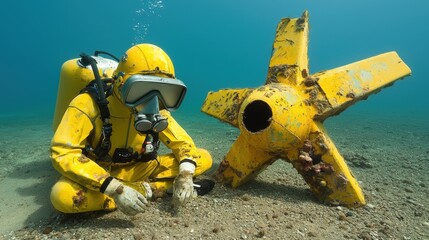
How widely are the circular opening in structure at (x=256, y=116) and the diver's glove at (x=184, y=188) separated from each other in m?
0.91

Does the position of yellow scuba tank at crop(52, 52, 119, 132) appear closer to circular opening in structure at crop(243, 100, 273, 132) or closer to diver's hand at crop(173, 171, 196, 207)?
diver's hand at crop(173, 171, 196, 207)

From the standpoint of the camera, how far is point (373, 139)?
9586 millimetres

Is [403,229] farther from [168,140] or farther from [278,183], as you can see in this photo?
[168,140]

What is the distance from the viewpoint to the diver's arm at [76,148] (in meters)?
3.04

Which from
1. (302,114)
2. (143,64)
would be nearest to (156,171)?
(143,64)

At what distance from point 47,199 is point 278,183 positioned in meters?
3.25

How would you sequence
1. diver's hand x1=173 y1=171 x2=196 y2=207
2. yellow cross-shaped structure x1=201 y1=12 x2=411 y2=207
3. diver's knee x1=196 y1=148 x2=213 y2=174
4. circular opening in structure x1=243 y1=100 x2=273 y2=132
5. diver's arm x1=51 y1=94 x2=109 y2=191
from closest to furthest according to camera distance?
diver's arm x1=51 y1=94 x2=109 y2=191, diver's hand x1=173 y1=171 x2=196 y2=207, yellow cross-shaped structure x1=201 y1=12 x2=411 y2=207, circular opening in structure x1=243 y1=100 x2=273 y2=132, diver's knee x1=196 y1=148 x2=213 y2=174

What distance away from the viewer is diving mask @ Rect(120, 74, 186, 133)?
298 centimetres

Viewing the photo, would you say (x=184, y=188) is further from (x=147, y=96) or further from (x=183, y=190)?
(x=147, y=96)

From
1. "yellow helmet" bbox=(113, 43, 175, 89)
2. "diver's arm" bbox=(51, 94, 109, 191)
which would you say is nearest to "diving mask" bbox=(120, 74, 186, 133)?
"yellow helmet" bbox=(113, 43, 175, 89)

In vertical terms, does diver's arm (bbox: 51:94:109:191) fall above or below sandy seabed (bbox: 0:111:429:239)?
above

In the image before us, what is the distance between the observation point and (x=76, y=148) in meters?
3.18

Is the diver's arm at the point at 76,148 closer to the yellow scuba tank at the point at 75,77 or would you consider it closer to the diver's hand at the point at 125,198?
the diver's hand at the point at 125,198

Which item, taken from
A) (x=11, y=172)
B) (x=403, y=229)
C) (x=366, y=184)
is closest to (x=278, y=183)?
(x=366, y=184)
